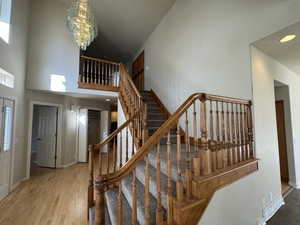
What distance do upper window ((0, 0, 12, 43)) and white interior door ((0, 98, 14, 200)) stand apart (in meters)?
1.33

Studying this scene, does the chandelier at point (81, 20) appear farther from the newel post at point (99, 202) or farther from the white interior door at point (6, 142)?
the newel post at point (99, 202)

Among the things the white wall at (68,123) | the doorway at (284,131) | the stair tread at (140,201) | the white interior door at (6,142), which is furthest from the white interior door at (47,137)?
the doorway at (284,131)

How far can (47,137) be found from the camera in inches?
191

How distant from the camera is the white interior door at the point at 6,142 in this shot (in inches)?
112

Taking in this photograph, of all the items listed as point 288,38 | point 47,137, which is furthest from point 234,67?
point 47,137

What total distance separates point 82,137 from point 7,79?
3034 millimetres

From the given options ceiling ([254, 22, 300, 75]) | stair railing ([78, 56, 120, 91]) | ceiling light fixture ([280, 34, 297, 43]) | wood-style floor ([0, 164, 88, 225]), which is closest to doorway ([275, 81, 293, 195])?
ceiling ([254, 22, 300, 75])

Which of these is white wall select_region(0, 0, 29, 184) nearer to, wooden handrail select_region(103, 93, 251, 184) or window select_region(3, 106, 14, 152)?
window select_region(3, 106, 14, 152)

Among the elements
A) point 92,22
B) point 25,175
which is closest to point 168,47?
point 92,22

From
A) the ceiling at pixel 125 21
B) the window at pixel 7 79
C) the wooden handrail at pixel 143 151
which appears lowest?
the wooden handrail at pixel 143 151

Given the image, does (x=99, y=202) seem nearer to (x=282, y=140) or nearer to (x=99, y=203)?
(x=99, y=203)

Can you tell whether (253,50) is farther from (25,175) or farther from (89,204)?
(25,175)

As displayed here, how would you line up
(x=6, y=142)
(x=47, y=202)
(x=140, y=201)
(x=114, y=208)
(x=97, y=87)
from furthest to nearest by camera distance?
(x=97, y=87) < (x=6, y=142) < (x=47, y=202) < (x=114, y=208) < (x=140, y=201)

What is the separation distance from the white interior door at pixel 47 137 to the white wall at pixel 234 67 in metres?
4.07
